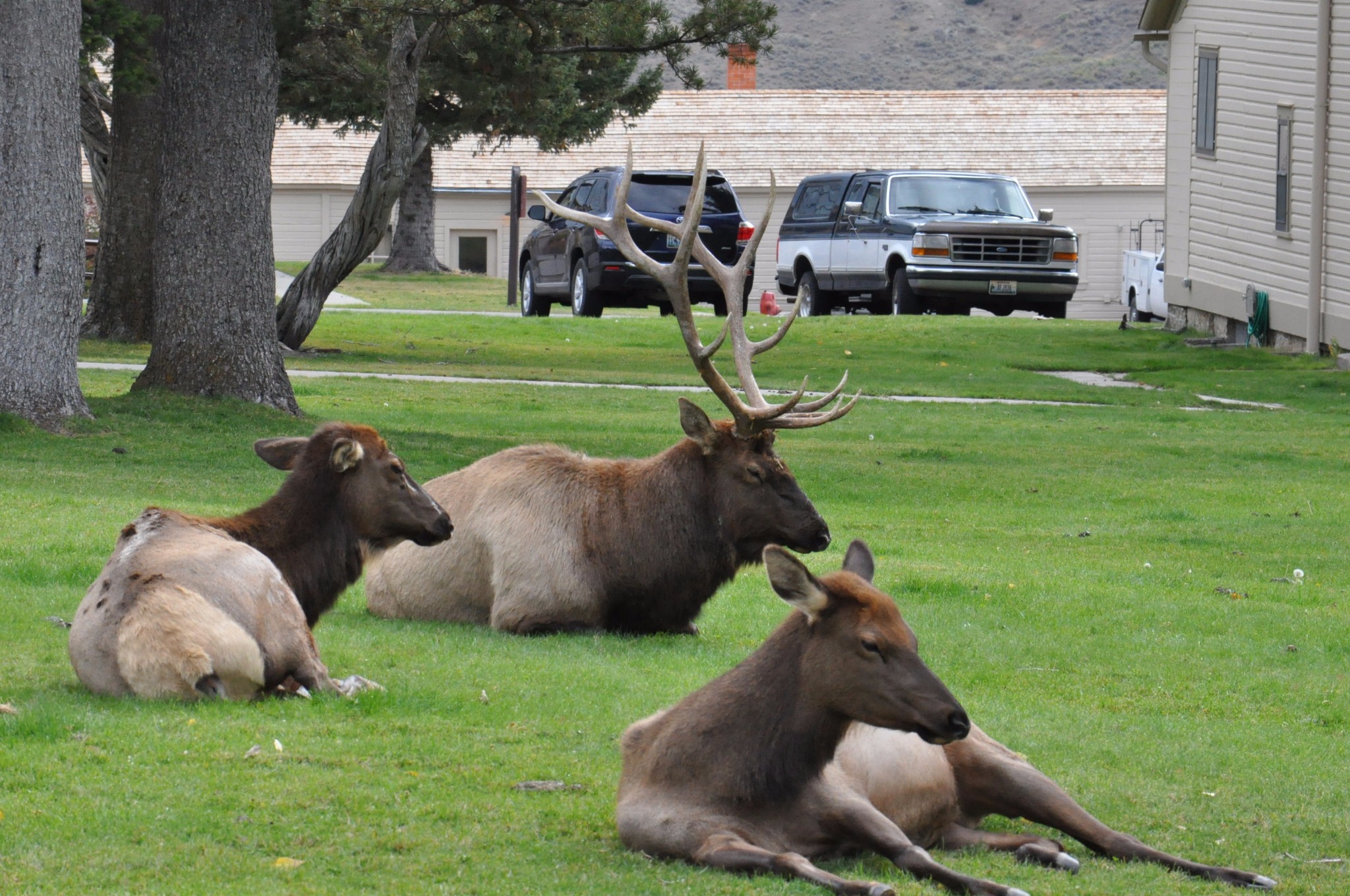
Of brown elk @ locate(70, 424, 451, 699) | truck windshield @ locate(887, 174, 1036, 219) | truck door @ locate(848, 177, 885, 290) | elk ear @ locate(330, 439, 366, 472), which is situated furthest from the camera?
truck windshield @ locate(887, 174, 1036, 219)

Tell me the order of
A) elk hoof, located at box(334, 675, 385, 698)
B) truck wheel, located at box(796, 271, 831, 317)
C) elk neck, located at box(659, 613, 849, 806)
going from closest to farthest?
elk neck, located at box(659, 613, 849, 806) < elk hoof, located at box(334, 675, 385, 698) < truck wheel, located at box(796, 271, 831, 317)

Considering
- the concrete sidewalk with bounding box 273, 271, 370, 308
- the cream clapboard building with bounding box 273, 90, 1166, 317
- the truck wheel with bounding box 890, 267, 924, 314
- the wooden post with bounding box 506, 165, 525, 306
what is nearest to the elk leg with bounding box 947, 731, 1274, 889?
the truck wheel with bounding box 890, 267, 924, 314

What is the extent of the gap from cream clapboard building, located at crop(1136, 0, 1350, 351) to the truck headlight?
4.02 meters

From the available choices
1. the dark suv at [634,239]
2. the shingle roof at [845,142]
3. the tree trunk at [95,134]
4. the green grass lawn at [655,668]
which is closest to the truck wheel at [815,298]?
the dark suv at [634,239]

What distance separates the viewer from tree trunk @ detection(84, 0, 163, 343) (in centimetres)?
2167

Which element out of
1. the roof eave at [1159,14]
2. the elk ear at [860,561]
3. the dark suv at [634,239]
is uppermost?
the roof eave at [1159,14]

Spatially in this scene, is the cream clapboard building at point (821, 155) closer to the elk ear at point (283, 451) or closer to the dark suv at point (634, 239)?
the dark suv at point (634, 239)

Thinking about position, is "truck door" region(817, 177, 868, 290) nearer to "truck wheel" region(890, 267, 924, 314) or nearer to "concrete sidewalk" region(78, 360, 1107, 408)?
"truck wheel" region(890, 267, 924, 314)

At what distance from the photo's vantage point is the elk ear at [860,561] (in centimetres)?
593

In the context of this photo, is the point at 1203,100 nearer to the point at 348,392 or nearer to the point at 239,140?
the point at 348,392

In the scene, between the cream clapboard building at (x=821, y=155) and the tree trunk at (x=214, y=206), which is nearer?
the tree trunk at (x=214, y=206)

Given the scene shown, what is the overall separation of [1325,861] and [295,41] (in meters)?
20.0

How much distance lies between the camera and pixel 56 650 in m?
7.80

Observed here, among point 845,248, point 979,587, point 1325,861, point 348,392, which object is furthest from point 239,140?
point 845,248
